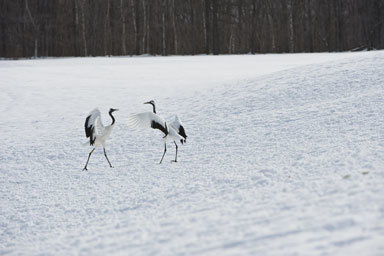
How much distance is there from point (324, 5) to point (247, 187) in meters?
29.3

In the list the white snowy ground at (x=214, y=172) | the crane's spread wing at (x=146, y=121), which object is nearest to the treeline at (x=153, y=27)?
the white snowy ground at (x=214, y=172)

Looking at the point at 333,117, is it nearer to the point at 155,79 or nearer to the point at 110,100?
the point at 110,100

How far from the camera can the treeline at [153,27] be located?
29438 millimetres

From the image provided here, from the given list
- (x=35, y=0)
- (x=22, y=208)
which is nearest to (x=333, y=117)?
(x=22, y=208)

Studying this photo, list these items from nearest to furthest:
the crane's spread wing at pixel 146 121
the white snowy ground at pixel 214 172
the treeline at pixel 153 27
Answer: the white snowy ground at pixel 214 172
the crane's spread wing at pixel 146 121
the treeline at pixel 153 27

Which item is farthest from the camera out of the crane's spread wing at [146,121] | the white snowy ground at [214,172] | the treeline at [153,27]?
the treeline at [153,27]

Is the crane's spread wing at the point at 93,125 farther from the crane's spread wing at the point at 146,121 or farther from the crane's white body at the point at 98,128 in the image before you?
the crane's spread wing at the point at 146,121

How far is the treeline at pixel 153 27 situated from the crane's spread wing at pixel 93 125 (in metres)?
21.9

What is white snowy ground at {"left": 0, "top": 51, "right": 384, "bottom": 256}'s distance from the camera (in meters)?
4.40

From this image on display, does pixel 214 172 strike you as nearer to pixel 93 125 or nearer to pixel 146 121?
pixel 146 121

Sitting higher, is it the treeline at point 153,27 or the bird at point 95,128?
the treeline at point 153,27

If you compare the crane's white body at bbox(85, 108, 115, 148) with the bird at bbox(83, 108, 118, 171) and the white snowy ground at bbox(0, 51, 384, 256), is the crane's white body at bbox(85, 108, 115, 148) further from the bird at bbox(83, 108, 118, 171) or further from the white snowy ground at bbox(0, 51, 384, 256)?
the white snowy ground at bbox(0, 51, 384, 256)

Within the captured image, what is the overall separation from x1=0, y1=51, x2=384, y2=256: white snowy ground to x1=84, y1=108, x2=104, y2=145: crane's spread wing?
2.30 feet

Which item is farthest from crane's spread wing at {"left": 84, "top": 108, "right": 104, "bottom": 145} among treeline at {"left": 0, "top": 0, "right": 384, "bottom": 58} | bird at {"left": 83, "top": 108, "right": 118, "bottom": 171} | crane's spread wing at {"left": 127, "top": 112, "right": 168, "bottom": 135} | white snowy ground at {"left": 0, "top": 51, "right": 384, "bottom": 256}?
treeline at {"left": 0, "top": 0, "right": 384, "bottom": 58}
